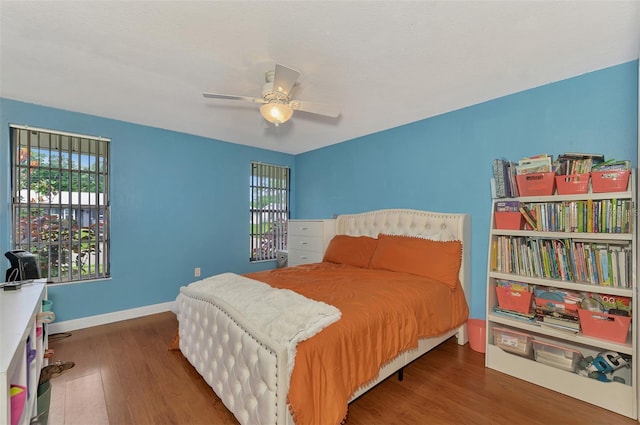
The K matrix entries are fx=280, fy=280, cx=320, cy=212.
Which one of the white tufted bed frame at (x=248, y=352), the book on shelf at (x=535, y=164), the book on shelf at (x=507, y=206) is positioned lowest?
the white tufted bed frame at (x=248, y=352)

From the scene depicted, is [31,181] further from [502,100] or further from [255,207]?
[502,100]

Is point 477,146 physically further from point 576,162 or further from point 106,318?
point 106,318

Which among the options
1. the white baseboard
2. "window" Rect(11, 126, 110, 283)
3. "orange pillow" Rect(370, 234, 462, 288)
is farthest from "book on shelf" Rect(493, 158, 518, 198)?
"window" Rect(11, 126, 110, 283)

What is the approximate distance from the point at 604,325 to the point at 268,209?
3.98 meters

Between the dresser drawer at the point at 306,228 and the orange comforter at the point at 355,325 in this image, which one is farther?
the dresser drawer at the point at 306,228

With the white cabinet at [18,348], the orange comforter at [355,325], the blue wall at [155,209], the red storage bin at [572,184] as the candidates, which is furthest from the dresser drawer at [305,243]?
the white cabinet at [18,348]

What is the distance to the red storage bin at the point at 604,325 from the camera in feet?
5.71

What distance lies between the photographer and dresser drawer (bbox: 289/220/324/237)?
12.6 feet

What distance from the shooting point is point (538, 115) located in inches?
93.0

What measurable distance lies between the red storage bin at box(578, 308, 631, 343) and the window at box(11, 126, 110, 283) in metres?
4.39

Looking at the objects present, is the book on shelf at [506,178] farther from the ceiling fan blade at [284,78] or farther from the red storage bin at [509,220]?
the ceiling fan blade at [284,78]

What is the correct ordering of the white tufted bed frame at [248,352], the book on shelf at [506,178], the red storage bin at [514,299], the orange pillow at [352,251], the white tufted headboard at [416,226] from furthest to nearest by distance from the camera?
the orange pillow at [352,251] < the white tufted headboard at [416,226] < the book on shelf at [506,178] < the red storage bin at [514,299] < the white tufted bed frame at [248,352]

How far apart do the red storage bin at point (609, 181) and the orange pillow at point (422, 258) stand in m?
1.02

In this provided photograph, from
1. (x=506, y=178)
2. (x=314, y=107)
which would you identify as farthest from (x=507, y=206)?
(x=314, y=107)
